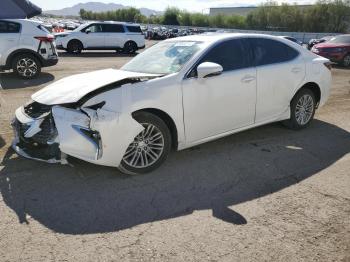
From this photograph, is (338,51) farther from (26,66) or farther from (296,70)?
(26,66)

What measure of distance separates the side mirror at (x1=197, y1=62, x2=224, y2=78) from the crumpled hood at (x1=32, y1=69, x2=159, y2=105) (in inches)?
22.3

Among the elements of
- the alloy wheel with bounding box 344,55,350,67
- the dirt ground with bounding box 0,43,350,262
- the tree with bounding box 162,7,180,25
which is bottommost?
the dirt ground with bounding box 0,43,350,262

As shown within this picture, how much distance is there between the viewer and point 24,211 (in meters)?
3.85

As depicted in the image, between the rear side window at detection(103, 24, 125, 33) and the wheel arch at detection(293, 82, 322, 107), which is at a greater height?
the rear side window at detection(103, 24, 125, 33)

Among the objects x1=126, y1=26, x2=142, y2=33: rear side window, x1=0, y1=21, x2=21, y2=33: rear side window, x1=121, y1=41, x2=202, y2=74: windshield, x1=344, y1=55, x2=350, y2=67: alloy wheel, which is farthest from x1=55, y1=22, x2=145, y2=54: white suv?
x1=121, y1=41, x2=202, y2=74: windshield

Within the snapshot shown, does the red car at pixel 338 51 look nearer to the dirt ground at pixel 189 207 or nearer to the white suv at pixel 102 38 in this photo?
the white suv at pixel 102 38

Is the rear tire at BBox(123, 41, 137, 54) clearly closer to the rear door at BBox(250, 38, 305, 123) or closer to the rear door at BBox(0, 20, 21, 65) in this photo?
the rear door at BBox(0, 20, 21, 65)

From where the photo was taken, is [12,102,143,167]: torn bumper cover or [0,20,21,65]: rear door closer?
[12,102,143,167]: torn bumper cover

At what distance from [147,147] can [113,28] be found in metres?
18.8

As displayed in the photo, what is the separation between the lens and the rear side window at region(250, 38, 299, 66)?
5887mm

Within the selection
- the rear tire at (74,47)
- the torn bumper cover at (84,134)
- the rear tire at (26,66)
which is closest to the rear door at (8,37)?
the rear tire at (26,66)

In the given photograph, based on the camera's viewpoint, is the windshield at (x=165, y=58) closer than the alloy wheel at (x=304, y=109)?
Yes

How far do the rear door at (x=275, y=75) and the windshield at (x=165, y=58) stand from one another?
1.09 metres

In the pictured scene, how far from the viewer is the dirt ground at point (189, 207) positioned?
3.32 metres
